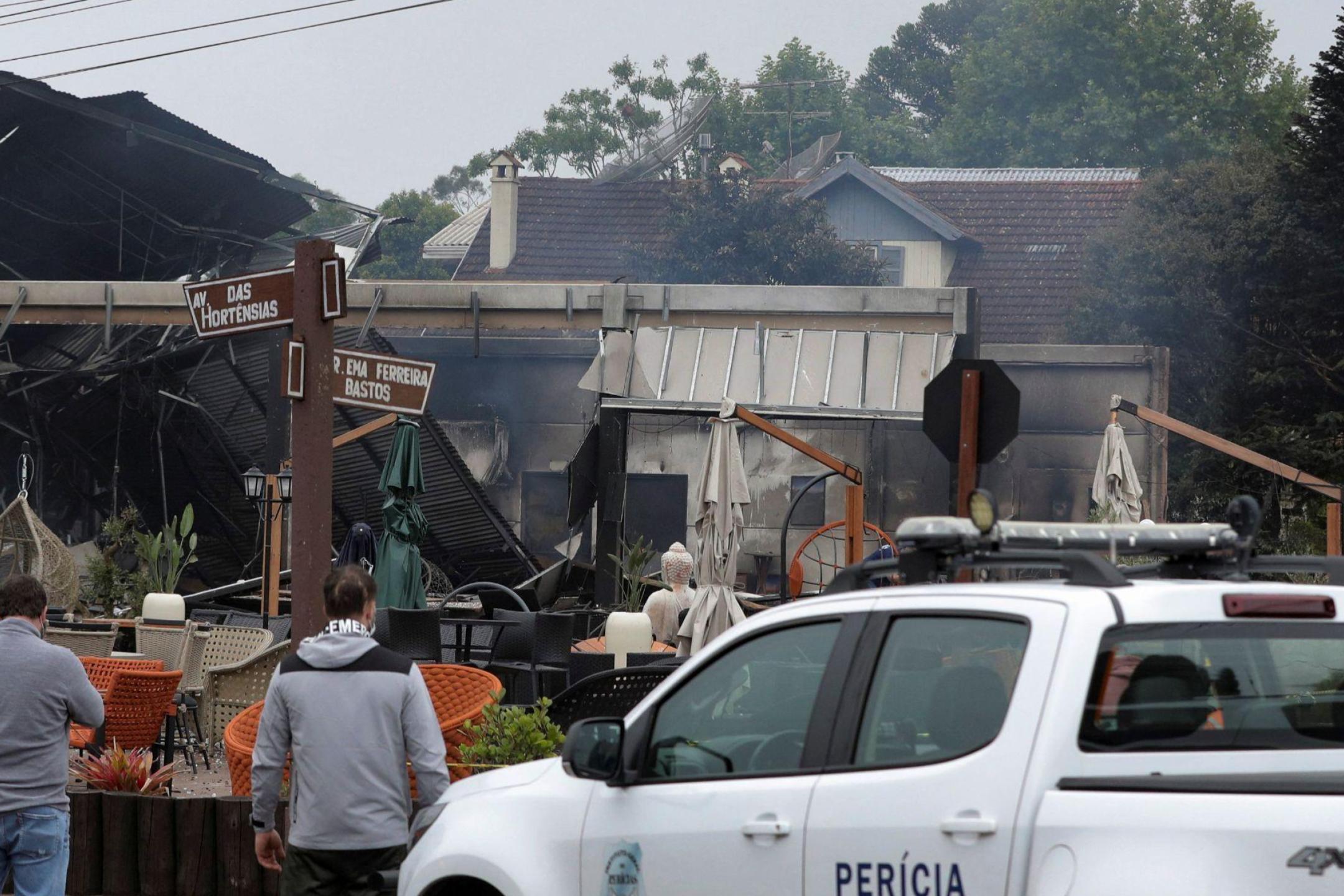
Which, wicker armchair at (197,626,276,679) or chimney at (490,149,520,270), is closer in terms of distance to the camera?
wicker armchair at (197,626,276,679)

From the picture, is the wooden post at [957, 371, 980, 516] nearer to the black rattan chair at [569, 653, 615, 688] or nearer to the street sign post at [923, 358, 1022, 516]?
the street sign post at [923, 358, 1022, 516]

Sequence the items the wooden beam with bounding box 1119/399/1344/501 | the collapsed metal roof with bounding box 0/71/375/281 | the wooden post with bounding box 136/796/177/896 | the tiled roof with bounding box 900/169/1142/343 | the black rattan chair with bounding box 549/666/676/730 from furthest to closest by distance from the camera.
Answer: the tiled roof with bounding box 900/169/1142/343, the collapsed metal roof with bounding box 0/71/375/281, the wooden beam with bounding box 1119/399/1344/501, the black rattan chair with bounding box 549/666/676/730, the wooden post with bounding box 136/796/177/896

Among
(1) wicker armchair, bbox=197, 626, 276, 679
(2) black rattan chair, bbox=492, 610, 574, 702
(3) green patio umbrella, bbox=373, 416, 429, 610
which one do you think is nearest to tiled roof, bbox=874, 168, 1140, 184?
(3) green patio umbrella, bbox=373, 416, 429, 610

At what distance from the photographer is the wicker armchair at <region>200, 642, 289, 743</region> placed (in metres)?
9.99

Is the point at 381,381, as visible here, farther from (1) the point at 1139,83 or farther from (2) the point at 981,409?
(1) the point at 1139,83

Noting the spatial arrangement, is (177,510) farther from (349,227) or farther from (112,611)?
(112,611)

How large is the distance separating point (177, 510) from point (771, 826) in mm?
23268

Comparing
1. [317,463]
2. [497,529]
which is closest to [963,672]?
[317,463]

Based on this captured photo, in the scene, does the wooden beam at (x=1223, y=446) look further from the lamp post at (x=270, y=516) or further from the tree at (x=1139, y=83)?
the tree at (x=1139, y=83)

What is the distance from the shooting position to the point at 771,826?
13.1ft

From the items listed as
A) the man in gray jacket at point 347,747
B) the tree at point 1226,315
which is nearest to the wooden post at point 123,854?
the man in gray jacket at point 347,747

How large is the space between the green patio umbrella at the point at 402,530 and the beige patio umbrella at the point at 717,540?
7.74 feet

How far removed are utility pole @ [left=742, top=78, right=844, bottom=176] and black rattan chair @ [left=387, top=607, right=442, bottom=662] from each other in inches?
1996

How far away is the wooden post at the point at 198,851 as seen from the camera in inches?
290
